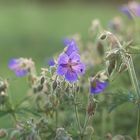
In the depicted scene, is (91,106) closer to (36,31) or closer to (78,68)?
(78,68)

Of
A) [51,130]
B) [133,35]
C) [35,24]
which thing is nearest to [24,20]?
[35,24]

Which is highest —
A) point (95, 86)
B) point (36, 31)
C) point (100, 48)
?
point (36, 31)

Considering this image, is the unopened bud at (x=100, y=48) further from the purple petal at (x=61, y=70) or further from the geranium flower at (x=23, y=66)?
the purple petal at (x=61, y=70)

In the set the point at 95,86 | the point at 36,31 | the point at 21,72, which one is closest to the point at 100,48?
the point at 21,72

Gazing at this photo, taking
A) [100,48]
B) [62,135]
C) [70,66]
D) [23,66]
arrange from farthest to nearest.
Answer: [100,48]
[23,66]
[70,66]
[62,135]

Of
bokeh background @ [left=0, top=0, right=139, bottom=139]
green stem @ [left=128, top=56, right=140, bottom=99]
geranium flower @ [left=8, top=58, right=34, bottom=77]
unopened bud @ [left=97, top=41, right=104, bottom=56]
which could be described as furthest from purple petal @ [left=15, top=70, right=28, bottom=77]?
bokeh background @ [left=0, top=0, right=139, bottom=139]

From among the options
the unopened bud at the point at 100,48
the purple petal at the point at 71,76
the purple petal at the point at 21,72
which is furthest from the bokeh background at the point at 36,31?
the purple petal at the point at 71,76

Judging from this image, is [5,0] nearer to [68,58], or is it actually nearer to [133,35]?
[133,35]

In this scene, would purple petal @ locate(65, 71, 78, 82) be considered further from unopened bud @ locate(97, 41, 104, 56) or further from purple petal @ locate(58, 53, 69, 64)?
unopened bud @ locate(97, 41, 104, 56)
